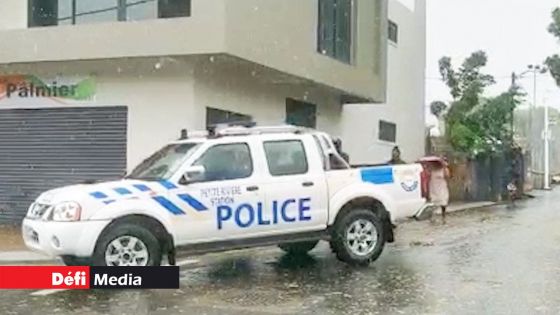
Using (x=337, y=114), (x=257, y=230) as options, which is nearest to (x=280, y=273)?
(x=257, y=230)

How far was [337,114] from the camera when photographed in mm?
23031

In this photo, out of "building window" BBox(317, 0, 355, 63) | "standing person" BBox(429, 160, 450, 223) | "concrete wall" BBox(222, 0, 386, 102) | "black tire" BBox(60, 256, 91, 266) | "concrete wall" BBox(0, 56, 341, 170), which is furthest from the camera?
"building window" BBox(317, 0, 355, 63)

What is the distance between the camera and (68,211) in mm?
9000

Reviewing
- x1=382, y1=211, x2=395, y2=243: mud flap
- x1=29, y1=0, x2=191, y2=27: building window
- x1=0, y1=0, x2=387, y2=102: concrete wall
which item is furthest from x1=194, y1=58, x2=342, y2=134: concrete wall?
x1=382, y1=211, x2=395, y2=243: mud flap

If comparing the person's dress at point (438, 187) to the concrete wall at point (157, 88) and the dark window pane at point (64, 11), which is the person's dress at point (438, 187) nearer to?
the concrete wall at point (157, 88)

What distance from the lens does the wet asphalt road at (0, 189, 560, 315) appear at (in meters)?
8.01

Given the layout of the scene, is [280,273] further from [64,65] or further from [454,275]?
[64,65]

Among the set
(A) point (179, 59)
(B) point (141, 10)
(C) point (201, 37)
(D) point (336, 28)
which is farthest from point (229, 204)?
(D) point (336, 28)

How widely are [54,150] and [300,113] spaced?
6630 mm

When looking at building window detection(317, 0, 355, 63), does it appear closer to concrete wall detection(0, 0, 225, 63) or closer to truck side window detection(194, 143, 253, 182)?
concrete wall detection(0, 0, 225, 63)

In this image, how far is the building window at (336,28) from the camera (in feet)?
63.8

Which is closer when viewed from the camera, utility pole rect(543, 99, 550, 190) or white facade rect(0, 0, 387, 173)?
white facade rect(0, 0, 387, 173)

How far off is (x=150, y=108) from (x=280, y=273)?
22.6ft

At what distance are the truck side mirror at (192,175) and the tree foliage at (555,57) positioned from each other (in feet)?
74.9
